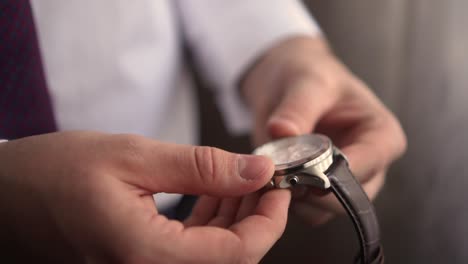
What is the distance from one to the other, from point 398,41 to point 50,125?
1.79ft

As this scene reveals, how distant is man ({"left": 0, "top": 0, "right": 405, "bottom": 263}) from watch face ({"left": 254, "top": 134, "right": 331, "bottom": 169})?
0.08 ft

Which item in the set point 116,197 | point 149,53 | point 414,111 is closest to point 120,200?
point 116,197

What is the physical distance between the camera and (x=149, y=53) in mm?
440

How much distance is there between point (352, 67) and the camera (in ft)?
2.25

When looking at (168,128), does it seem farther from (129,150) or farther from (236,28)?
(129,150)

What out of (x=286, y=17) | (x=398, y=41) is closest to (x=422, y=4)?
(x=398, y=41)

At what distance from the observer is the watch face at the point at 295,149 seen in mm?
282

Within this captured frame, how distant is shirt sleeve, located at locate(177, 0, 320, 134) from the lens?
491 mm

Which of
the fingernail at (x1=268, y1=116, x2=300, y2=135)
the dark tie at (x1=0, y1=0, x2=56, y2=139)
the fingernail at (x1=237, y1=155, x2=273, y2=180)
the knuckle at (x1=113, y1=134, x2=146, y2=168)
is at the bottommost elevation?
the fingernail at (x1=268, y1=116, x2=300, y2=135)

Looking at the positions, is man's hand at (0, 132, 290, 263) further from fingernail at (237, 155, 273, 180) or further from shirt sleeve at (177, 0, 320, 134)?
shirt sleeve at (177, 0, 320, 134)

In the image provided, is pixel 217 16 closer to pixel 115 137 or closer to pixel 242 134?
pixel 242 134

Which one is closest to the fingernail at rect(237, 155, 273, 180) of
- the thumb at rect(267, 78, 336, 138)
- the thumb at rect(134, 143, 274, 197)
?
the thumb at rect(134, 143, 274, 197)

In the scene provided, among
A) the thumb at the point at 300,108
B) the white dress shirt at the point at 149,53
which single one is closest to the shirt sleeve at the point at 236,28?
the white dress shirt at the point at 149,53

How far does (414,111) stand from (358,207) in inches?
16.3
